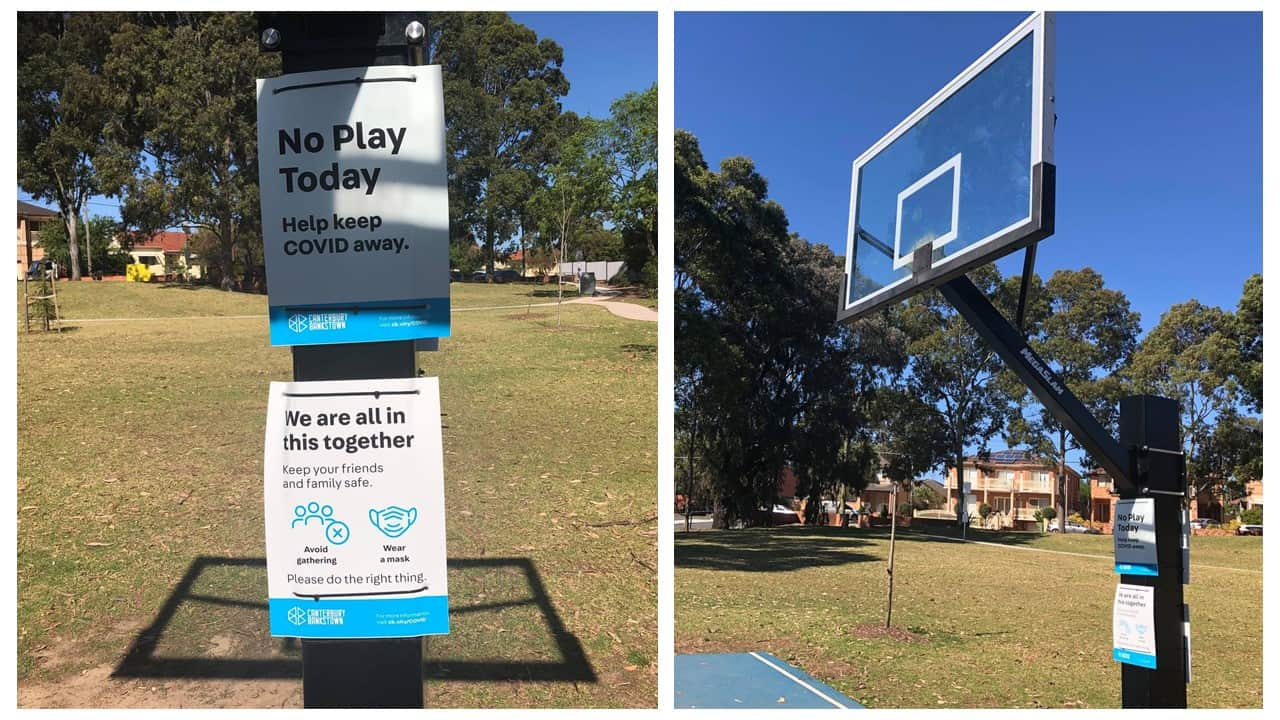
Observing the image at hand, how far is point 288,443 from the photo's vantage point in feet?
6.87

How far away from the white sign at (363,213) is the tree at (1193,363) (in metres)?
17.5

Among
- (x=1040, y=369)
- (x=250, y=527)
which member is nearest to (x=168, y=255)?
(x=250, y=527)

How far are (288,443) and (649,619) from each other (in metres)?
3.10

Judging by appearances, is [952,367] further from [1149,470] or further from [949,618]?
[1149,470]

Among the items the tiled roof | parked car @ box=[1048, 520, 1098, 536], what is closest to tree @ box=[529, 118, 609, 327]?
the tiled roof

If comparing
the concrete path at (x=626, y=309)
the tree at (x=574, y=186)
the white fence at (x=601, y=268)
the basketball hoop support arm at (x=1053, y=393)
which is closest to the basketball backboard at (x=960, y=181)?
the basketball hoop support arm at (x=1053, y=393)

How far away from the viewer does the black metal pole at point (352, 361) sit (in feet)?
6.78

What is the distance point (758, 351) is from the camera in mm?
16516

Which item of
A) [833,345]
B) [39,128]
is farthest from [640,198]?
[39,128]

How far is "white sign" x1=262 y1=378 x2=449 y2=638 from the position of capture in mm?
2064

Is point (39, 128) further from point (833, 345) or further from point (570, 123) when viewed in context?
point (833, 345)

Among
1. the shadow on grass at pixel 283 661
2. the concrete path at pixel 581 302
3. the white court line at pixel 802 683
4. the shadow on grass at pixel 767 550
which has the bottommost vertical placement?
the shadow on grass at pixel 767 550

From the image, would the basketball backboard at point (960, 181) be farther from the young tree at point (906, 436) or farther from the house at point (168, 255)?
the house at point (168, 255)

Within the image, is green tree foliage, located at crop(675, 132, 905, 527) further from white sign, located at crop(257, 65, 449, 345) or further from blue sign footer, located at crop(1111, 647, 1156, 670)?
white sign, located at crop(257, 65, 449, 345)
